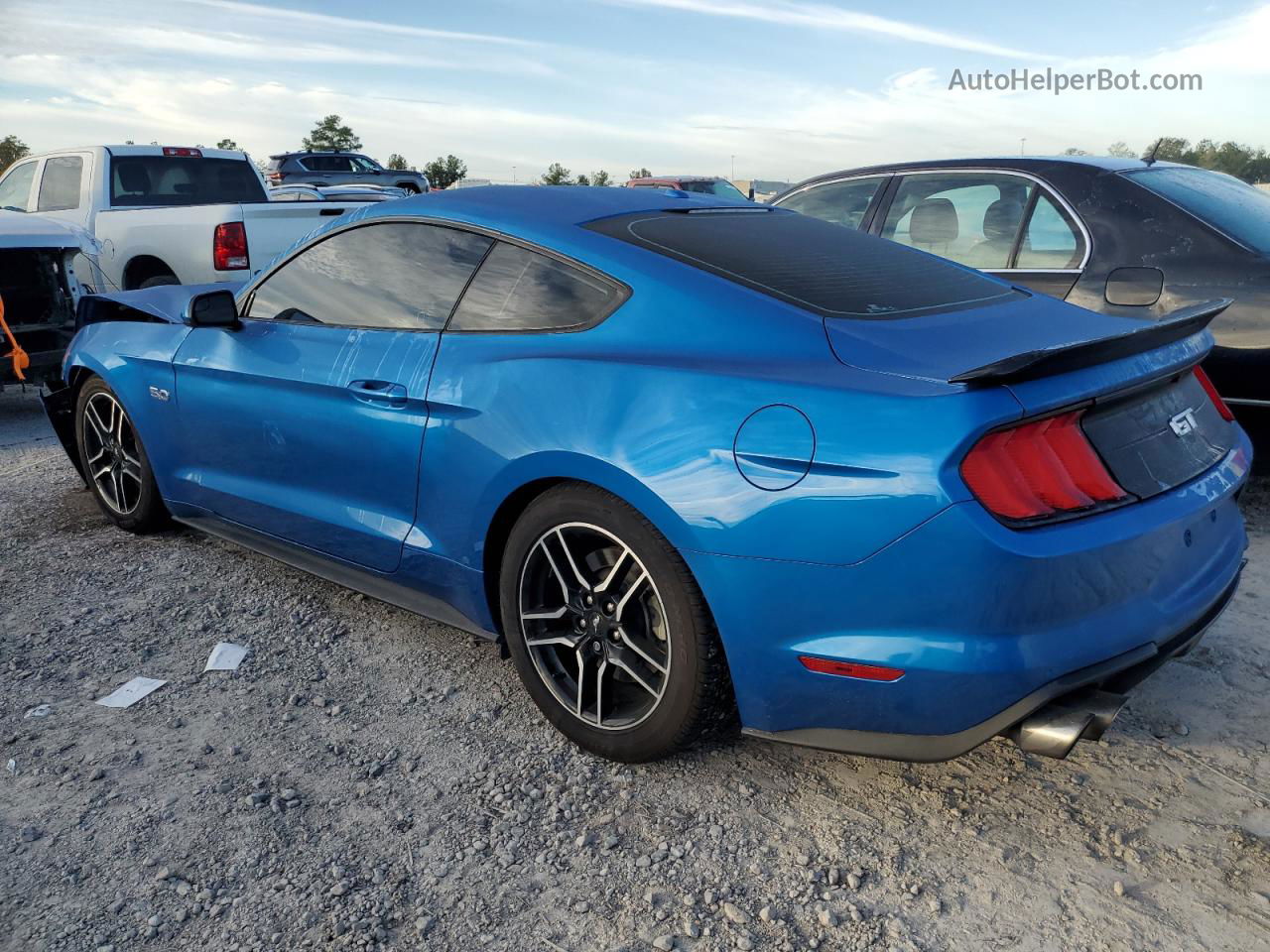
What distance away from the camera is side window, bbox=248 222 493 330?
3207mm

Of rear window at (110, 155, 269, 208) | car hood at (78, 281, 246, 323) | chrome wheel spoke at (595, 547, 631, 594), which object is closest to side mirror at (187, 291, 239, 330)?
car hood at (78, 281, 246, 323)

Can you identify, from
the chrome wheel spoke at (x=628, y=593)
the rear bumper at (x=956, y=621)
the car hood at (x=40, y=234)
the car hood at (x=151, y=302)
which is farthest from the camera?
the car hood at (x=40, y=234)

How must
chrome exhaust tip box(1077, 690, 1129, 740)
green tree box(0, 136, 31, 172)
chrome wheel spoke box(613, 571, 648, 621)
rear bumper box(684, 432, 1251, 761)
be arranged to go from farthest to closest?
green tree box(0, 136, 31, 172), chrome wheel spoke box(613, 571, 648, 621), chrome exhaust tip box(1077, 690, 1129, 740), rear bumper box(684, 432, 1251, 761)

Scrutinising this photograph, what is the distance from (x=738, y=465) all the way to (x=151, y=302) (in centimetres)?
327

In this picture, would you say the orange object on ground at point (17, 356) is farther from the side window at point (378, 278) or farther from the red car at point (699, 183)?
the red car at point (699, 183)

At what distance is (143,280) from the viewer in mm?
8797

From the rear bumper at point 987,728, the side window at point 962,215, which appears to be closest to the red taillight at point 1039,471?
the rear bumper at point 987,728

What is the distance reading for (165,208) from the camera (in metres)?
8.46

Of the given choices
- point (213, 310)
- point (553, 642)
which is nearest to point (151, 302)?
point (213, 310)

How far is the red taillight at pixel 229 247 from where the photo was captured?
796cm

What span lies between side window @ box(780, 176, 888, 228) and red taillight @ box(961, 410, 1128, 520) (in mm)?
3793

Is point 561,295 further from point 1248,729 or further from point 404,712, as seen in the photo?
point 1248,729

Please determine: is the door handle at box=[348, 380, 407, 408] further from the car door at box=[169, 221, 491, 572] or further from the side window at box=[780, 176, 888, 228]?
the side window at box=[780, 176, 888, 228]

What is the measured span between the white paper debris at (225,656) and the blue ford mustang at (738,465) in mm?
413
